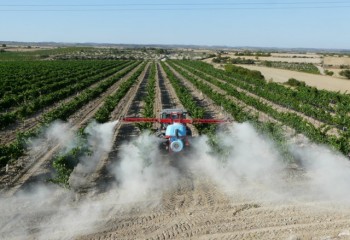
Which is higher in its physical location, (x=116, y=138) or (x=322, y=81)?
(x=116, y=138)

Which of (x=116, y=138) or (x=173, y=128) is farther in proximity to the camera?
(x=116, y=138)

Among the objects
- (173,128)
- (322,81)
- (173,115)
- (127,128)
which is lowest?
(322,81)

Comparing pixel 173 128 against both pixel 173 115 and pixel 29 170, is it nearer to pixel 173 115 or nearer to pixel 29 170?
pixel 173 115

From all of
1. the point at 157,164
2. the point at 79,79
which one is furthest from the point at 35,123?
the point at 79,79

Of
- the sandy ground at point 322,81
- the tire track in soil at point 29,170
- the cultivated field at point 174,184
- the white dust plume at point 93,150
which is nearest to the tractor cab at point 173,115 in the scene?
the cultivated field at point 174,184

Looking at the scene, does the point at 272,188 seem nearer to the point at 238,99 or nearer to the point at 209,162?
the point at 209,162

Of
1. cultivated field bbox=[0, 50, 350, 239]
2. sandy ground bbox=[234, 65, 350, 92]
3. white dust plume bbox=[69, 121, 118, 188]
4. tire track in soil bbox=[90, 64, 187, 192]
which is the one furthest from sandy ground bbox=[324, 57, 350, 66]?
white dust plume bbox=[69, 121, 118, 188]

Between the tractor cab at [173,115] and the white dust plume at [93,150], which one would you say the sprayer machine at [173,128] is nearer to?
the tractor cab at [173,115]

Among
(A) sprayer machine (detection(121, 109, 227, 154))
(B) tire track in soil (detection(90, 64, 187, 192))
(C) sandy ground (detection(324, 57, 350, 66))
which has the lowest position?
(C) sandy ground (detection(324, 57, 350, 66))

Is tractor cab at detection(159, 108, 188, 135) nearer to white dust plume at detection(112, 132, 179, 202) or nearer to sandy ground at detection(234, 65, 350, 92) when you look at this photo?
white dust plume at detection(112, 132, 179, 202)

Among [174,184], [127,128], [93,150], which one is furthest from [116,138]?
[174,184]

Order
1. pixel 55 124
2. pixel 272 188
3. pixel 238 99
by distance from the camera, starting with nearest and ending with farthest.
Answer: pixel 272 188 → pixel 55 124 → pixel 238 99
